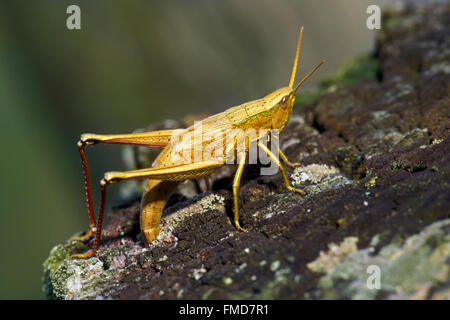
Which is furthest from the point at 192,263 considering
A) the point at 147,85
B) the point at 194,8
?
the point at 194,8

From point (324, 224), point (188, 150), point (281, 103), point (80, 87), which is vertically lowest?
point (324, 224)

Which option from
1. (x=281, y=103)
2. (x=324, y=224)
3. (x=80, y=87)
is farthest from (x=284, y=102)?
(x=80, y=87)

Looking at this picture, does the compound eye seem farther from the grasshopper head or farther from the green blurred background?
the green blurred background

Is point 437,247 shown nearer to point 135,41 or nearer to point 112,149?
point 112,149

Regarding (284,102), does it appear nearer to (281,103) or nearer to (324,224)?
(281,103)

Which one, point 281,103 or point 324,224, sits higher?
point 281,103

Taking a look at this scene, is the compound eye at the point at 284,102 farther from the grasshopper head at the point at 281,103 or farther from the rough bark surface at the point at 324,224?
the rough bark surface at the point at 324,224

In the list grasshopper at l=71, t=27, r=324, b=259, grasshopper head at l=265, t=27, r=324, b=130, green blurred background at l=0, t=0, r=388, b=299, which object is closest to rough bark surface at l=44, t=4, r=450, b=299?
grasshopper at l=71, t=27, r=324, b=259

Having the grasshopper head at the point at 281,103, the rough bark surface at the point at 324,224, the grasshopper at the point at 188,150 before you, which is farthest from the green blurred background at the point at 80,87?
the grasshopper head at the point at 281,103
